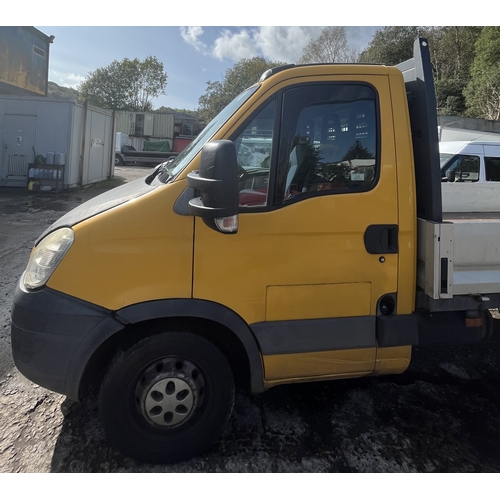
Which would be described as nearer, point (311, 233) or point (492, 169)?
point (311, 233)

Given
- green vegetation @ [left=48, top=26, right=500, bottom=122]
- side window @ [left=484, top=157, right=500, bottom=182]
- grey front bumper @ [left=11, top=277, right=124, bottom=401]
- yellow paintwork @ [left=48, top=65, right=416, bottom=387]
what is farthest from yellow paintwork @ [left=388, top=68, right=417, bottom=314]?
green vegetation @ [left=48, top=26, right=500, bottom=122]

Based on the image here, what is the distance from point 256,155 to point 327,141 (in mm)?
483

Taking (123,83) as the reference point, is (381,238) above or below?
below

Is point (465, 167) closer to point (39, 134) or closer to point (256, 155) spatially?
point (256, 155)

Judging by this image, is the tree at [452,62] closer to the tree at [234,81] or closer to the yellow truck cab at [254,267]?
the tree at [234,81]

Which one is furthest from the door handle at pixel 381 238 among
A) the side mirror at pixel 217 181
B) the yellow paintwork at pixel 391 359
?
the side mirror at pixel 217 181

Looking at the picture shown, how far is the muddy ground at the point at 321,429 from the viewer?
2.56 m

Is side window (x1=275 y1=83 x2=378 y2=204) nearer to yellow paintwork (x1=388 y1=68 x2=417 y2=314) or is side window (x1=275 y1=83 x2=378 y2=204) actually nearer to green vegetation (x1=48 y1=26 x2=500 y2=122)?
yellow paintwork (x1=388 y1=68 x2=417 y2=314)

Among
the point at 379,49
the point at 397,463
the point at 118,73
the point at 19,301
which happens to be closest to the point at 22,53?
the point at 19,301

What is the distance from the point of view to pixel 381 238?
2.57 meters

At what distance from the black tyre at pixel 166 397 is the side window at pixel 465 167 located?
7941 mm

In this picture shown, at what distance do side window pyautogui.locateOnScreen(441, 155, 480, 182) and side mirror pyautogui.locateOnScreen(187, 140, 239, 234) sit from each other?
784 centimetres

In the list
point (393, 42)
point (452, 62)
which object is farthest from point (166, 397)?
point (452, 62)

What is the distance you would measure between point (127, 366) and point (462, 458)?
7.53 feet
